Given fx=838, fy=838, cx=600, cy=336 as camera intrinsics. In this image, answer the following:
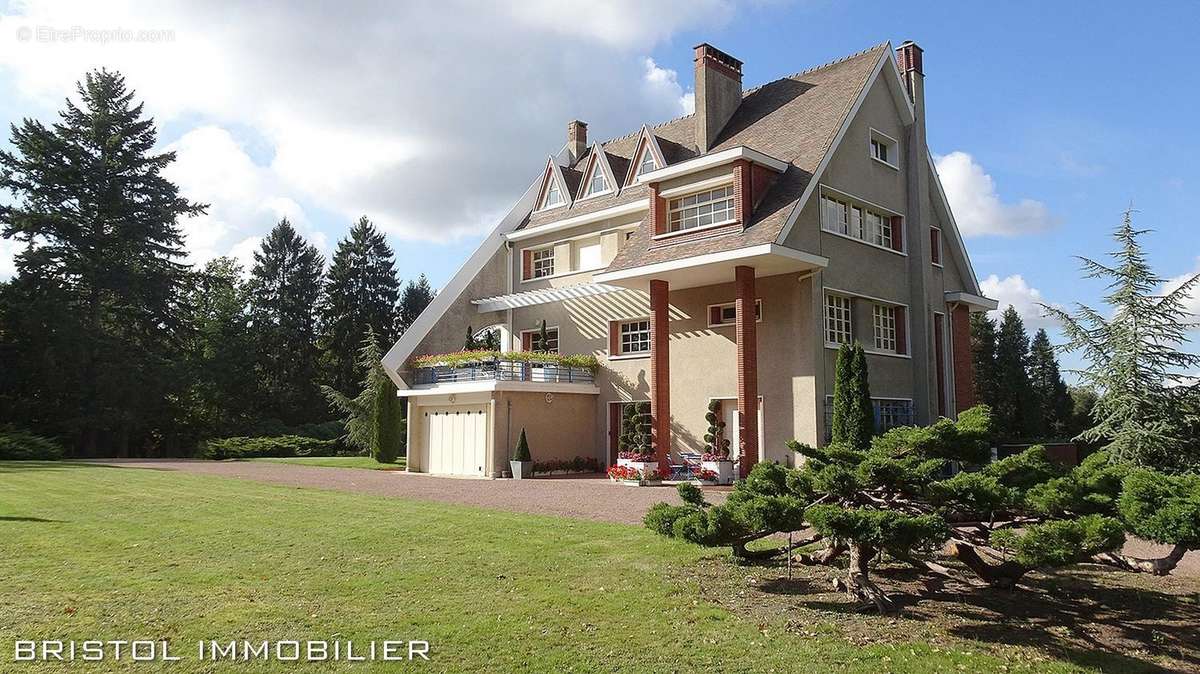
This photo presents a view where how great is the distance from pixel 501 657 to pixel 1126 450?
50.7ft

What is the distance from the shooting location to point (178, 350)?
46.8m

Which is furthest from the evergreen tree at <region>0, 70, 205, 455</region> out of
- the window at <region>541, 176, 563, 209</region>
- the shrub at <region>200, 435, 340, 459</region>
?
the window at <region>541, 176, 563, 209</region>

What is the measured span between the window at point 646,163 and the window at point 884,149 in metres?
6.64

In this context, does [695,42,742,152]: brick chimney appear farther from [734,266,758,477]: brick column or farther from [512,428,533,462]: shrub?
[512,428,533,462]: shrub

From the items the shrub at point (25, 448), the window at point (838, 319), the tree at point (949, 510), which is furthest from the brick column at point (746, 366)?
the shrub at point (25, 448)

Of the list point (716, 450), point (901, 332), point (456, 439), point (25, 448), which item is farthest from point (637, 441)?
point (25, 448)

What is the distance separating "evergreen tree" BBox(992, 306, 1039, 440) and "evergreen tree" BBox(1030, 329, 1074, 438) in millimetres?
739

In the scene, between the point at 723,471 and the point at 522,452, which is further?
the point at 522,452

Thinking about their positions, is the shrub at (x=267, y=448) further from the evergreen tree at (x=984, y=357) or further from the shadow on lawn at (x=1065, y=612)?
the shadow on lawn at (x=1065, y=612)

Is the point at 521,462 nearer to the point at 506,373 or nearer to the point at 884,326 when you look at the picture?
the point at 506,373

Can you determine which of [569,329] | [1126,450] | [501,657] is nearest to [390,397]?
[569,329]

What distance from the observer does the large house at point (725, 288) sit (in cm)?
2189

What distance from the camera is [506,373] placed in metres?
25.3

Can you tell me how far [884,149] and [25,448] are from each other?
114ft
